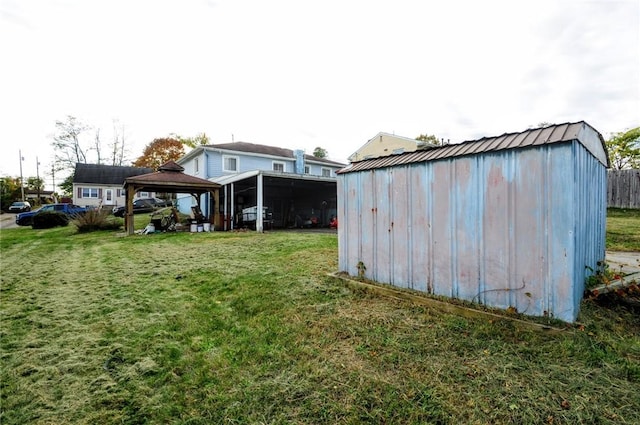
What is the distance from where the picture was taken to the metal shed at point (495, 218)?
259cm

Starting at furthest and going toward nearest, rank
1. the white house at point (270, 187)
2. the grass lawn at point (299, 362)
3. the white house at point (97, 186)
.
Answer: the white house at point (97, 186)
the white house at point (270, 187)
the grass lawn at point (299, 362)

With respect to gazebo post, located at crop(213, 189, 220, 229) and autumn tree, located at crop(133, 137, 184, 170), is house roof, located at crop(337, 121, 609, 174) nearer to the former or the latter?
gazebo post, located at crop(213, 189, 220, 229)

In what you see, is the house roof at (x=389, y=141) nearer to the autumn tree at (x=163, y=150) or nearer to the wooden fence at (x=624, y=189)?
the wooden fence at (x=624, y=189)

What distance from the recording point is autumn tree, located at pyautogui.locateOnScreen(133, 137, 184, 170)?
3729cm

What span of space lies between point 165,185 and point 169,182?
0.52m

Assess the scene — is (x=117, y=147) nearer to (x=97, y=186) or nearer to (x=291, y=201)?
(x=97, y=186)

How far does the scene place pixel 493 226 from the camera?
9.75 ft

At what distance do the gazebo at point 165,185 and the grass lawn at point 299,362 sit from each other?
357 inches

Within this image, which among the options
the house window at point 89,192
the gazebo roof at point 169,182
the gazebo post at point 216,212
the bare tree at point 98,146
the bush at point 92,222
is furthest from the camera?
the bare tree at point 98,146

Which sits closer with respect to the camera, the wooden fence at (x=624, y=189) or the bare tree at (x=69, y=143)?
the wooden fence at (x=624, y=189)

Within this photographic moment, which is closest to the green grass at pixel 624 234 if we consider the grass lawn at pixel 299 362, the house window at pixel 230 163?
the grass lawn at pixel 299 362

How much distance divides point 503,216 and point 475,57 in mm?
7946

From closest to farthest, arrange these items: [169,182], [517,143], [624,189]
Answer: [517,143] → [624,189] → [169,182]

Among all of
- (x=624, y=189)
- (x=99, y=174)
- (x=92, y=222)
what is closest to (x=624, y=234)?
(x=624, y=189)
